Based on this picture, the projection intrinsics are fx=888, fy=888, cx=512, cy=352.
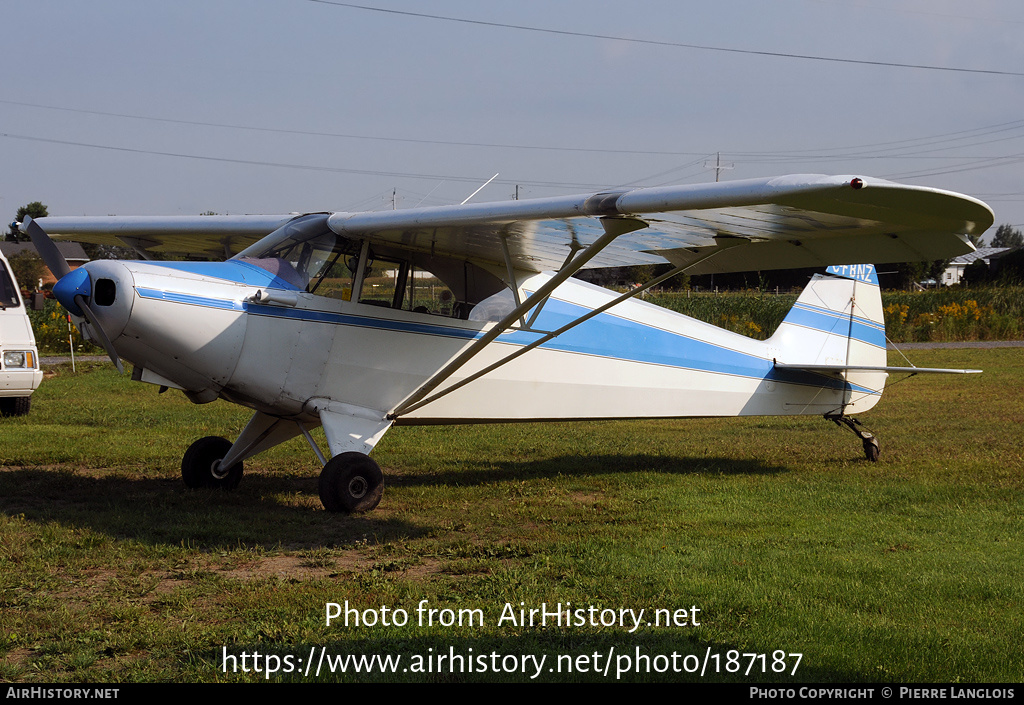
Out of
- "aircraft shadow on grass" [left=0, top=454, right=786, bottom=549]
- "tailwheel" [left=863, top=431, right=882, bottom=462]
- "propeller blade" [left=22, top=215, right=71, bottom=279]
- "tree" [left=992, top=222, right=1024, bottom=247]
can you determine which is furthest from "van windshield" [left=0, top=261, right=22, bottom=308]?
"tree" [left=992, top=222, right=1024, bottom=247]

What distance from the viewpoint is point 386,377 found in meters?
7.35

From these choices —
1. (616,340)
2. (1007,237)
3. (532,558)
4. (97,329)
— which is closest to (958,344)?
(616,340)

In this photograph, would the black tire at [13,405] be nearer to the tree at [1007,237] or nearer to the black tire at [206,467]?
the black tire at [206,467]

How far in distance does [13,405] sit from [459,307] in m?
7.94

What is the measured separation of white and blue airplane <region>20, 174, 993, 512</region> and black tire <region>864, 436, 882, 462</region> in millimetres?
15

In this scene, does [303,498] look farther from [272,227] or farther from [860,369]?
[860,369]

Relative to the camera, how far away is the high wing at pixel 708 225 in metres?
4.82

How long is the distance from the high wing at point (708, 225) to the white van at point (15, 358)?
4.95 metres

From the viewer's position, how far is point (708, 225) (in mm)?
6117

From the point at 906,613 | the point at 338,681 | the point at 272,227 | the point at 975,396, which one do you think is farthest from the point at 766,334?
the point at 338,681

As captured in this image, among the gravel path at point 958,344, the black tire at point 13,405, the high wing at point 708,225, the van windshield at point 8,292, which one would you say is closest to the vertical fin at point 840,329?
the high wing at point 708,225

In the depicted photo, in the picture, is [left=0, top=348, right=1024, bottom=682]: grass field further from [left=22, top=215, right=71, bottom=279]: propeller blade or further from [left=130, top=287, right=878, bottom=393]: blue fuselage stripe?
[left=22, top=215, right=71, bottom=279]: propeller blade

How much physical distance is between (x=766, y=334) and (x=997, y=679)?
22.9 m

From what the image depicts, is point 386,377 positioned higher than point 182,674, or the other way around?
point 386,377
